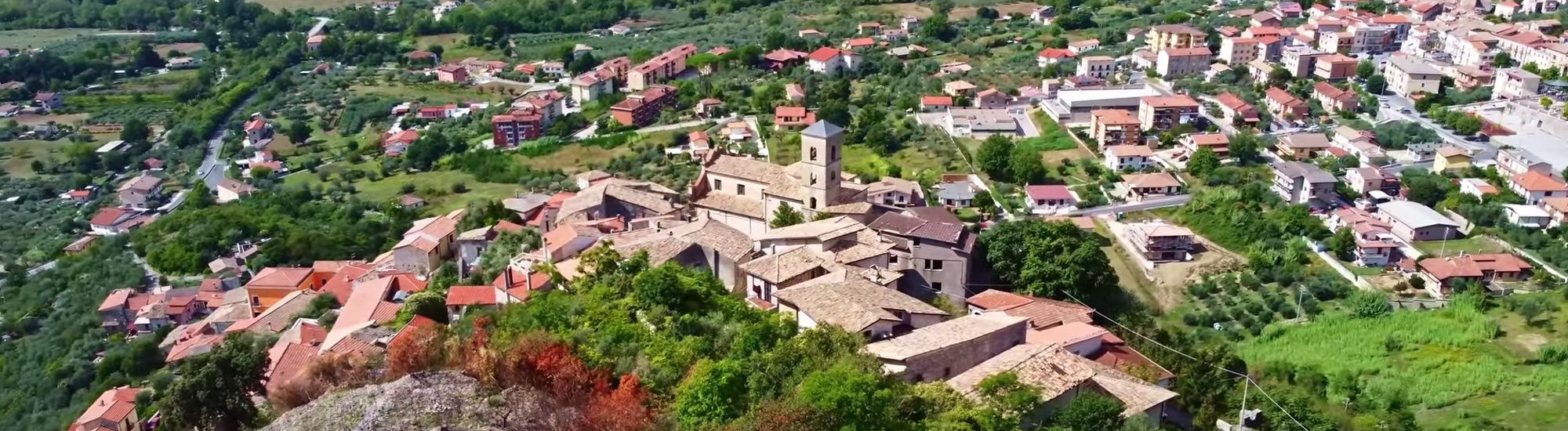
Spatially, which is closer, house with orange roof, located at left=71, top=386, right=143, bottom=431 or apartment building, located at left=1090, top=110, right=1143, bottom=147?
house with orange roof, located at left=71, top=386, right=143, bottom=431

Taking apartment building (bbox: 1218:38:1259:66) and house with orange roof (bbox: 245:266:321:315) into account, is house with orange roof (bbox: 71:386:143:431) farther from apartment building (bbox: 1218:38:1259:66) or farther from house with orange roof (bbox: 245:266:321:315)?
apartment building (bbox: 1218:38:1259:66)

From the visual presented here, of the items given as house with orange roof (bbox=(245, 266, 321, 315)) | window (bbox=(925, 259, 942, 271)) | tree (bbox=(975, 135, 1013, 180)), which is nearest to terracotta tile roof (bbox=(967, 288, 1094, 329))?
window (bbox=(925, 259, 942, 271))

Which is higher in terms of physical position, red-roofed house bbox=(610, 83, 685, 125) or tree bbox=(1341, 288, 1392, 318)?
tree bbox=(1341, 288, 1392, 318)

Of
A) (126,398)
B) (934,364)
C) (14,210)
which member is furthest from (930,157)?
(14,210)

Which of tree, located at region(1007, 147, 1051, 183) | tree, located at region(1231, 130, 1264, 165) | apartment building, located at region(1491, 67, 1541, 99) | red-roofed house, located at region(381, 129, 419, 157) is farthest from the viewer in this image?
red-roofed house, located at region(381, 129, 419, 157)

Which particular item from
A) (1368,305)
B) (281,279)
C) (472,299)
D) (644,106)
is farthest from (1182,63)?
(281,279)

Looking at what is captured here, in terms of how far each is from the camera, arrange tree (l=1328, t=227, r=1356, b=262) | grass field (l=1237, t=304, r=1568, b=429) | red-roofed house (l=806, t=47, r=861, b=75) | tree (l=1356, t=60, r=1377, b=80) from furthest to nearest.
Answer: red-roofed house (l=806, t=47, r=861, b=75), tree (l=1356, t=60, r=1377, b=80), tree (l=1328, t=227, r=1356, b=262), grass field (l=1237, t=304, r=1568, b=429)
